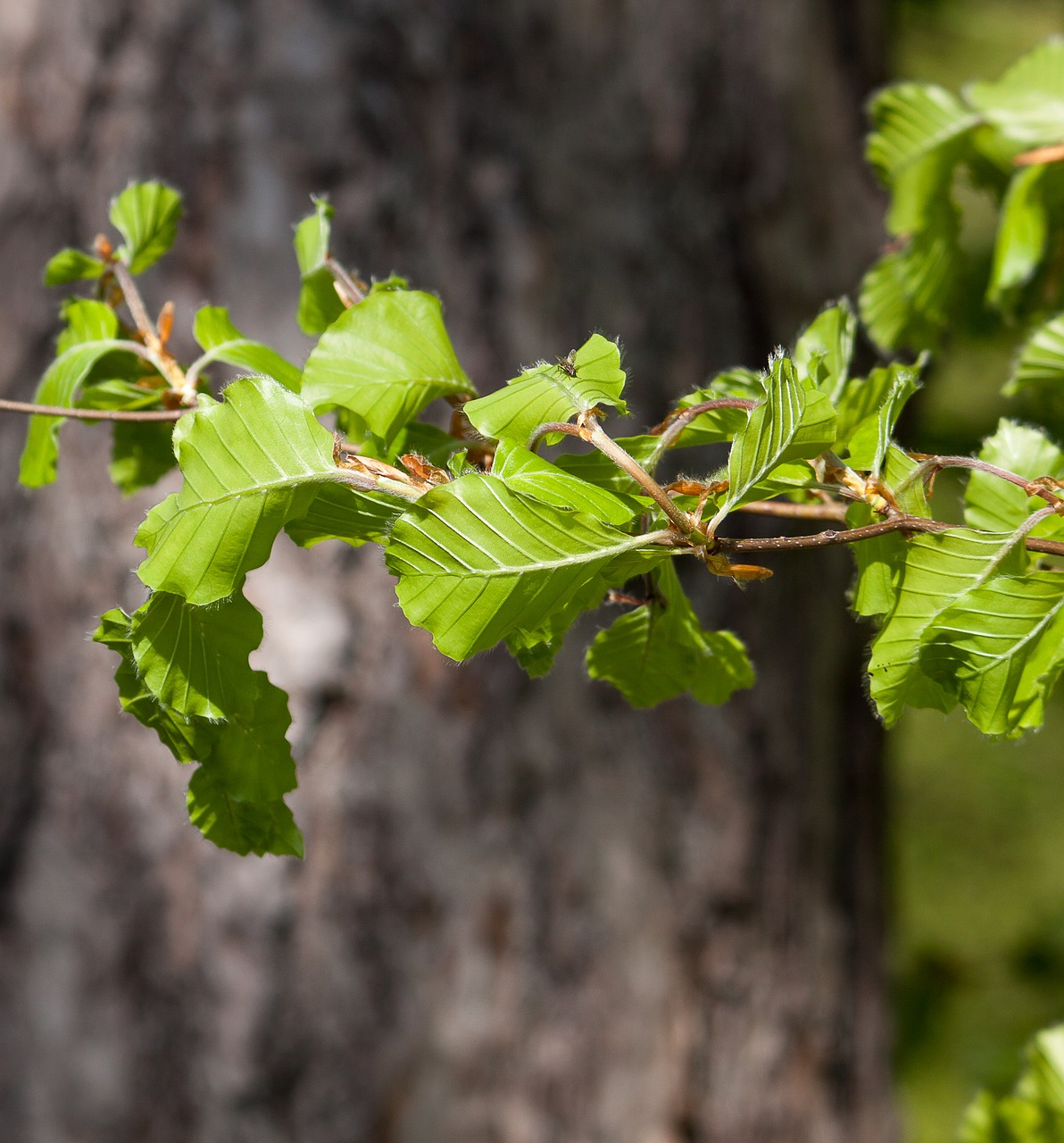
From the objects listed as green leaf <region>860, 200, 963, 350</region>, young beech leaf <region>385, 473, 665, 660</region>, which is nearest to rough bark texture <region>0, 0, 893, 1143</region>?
green leaf <region>860, 200, 963, 350</region>

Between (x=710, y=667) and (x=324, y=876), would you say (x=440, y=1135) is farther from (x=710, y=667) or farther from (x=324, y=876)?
(x=710, y=667)

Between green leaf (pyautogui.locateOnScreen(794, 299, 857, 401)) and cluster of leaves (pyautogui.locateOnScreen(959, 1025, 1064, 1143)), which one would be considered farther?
cluster of leaves (pyautogui.locateOnScreen(959, 1025, 1064, 1143))

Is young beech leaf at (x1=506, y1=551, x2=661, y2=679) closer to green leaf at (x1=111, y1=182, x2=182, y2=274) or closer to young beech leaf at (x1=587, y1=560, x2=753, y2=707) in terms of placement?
young beech leaf at (x1=587, y1=560, x2=753, y2=707)

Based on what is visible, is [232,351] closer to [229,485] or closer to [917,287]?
[229,485]

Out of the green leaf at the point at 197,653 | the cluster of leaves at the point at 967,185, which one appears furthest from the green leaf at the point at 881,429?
the cluster of leaves at the point at 967,185

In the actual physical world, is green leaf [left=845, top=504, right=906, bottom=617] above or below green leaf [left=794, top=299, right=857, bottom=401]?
below

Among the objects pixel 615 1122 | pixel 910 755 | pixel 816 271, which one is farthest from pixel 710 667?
pixel 910 755
